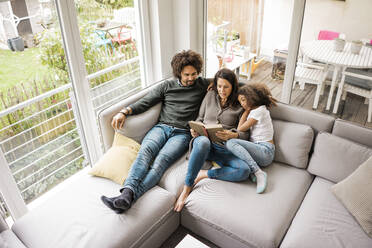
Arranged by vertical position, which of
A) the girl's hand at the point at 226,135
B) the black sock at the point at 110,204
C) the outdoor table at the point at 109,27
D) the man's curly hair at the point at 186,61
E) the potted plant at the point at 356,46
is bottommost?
the black sock at the point at 110,204

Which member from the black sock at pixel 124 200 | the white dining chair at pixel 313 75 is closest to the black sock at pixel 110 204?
the black sock at pixel 124 200

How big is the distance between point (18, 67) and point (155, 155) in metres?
1.18

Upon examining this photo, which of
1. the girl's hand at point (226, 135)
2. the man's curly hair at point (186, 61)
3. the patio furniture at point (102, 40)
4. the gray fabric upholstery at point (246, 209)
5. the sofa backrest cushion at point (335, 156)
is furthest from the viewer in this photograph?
the patio furniture at point (102, 40)

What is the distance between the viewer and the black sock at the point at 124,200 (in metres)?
1.82

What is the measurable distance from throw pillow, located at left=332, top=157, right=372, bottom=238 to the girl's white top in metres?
0.58

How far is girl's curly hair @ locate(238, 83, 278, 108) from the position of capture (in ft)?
7.12

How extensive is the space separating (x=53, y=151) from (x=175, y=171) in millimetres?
1111

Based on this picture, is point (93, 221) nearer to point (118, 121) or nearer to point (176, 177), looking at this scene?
point (176, 177)

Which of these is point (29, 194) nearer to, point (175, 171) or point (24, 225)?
point (24, 225)

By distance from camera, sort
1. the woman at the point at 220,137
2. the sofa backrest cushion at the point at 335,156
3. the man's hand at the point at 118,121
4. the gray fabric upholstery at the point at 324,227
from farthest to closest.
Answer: the man's hand at the point at 118,121 → the woman at the point at 220,137 → the sofa backrest cushion at the point at 335,156 → the gray fabric upholstery at the point at 324,227

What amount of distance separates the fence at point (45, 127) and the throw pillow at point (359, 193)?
2.09 m

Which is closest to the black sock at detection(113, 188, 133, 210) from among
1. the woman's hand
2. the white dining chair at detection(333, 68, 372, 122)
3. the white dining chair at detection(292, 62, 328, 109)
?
the woman's hand

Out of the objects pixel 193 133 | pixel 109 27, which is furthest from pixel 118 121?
pixel 109 27

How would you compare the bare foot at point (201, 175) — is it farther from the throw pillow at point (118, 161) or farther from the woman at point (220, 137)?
the throw pillow at point (118, 161)
